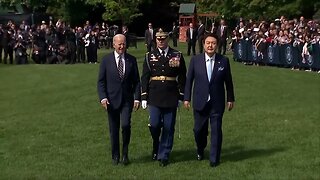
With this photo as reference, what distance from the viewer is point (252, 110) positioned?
1573cm

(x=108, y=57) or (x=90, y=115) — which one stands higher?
(x=108, y=57)

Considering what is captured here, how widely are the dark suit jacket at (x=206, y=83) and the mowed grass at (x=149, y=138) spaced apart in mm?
943

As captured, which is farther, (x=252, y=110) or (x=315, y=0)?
(x=315, y=0)

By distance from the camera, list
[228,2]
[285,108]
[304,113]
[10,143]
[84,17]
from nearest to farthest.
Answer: [10,143]
[304,113]
[285,108]
[228,2]
[84,17]

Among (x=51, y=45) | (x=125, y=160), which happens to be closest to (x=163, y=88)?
(x=125, y=160)

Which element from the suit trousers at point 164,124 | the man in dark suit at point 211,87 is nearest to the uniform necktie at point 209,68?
the man in dark suit at point 211,87

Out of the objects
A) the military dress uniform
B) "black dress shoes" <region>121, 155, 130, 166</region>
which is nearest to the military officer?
the military dress uniform

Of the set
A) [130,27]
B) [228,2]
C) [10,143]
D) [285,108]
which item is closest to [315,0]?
[228,2]

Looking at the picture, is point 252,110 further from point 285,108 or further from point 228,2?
point 228,2

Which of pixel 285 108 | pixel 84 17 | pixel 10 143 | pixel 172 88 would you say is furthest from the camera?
pixel 84 17

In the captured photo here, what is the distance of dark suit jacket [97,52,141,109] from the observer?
9883mm

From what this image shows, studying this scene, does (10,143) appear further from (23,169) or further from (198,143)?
(198,143)

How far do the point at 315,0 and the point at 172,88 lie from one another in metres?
37.3

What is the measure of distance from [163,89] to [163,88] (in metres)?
0.02
